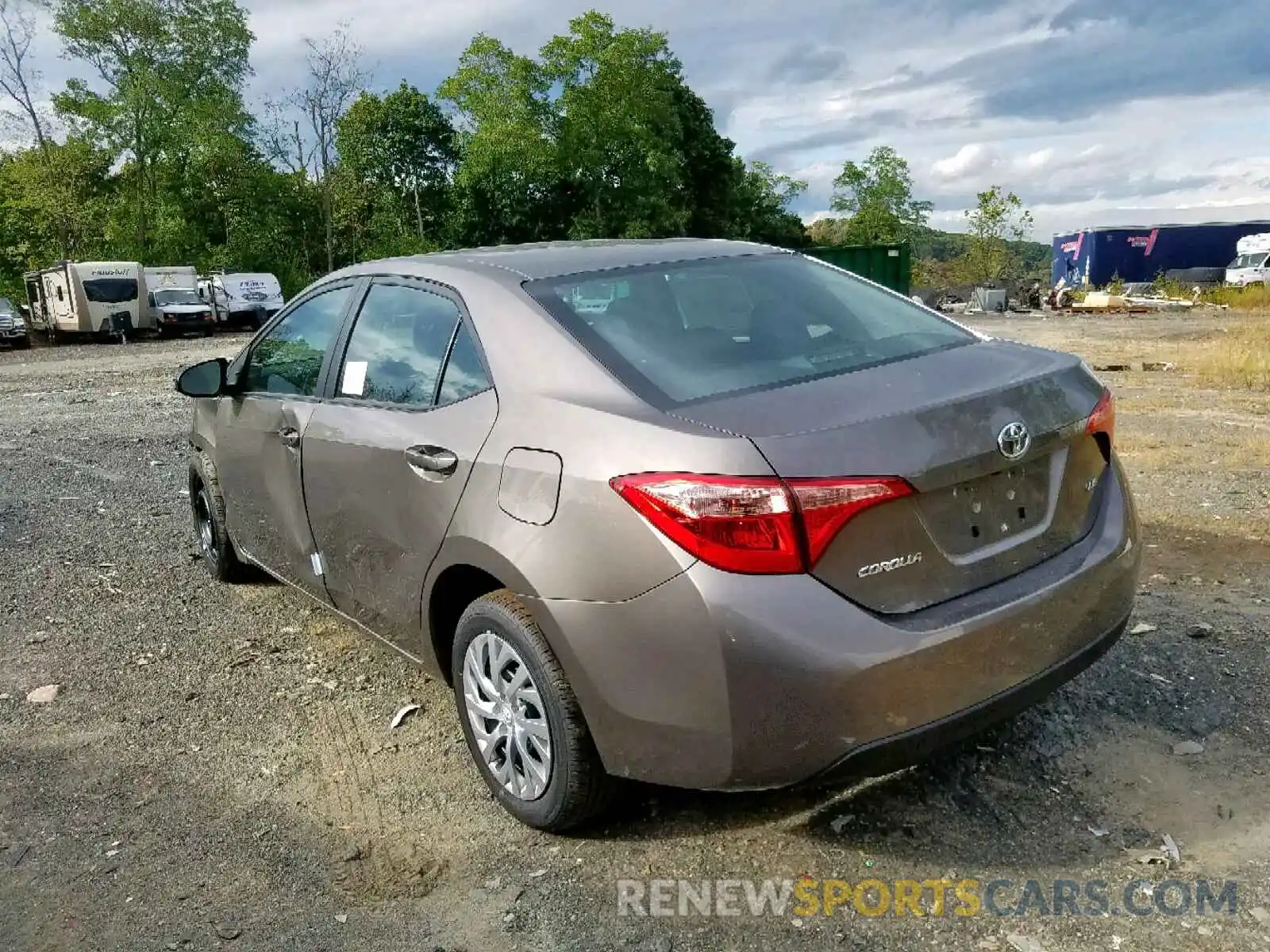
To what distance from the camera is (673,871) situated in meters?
2.84

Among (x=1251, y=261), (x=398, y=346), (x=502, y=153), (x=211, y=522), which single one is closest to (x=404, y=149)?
(x=502, y=153)

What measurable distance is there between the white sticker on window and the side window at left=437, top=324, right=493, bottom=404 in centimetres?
53

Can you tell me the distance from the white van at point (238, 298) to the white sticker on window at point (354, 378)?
32.3m

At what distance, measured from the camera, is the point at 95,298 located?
30.6m

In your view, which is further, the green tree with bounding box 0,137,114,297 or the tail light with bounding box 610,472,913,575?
the green tree with bounding box 0,137,114,297

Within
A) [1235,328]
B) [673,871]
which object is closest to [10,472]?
[673,871]

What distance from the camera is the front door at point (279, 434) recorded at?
4.02 m

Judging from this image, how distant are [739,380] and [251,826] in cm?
198

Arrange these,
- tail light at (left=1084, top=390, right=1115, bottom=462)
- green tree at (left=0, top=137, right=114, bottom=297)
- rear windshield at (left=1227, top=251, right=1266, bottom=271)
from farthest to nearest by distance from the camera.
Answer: green tree at (left=0, top=137, right=114, bottom=297) → rear windshield at (left=1227, top=251, right=1266, bottom=271) → tail light at (left=1084, top=390, right=1115, bottom=462)

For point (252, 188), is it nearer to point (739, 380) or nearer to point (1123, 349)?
point (1123, 349)

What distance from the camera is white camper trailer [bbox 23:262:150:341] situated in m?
30.5

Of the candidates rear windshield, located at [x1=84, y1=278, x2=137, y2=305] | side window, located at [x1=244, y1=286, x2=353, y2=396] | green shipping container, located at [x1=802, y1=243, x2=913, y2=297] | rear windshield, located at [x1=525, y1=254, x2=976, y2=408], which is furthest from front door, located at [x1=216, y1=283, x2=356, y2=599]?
rear windshield, located at [x1=84, y1=278, x2=137, y2=305]

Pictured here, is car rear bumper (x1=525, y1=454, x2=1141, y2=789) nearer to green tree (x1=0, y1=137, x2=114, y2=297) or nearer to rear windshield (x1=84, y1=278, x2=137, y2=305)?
rear windshield (x1=84, y1=278, x2=137, y2=305)

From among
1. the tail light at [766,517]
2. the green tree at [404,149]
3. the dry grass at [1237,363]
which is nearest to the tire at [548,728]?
the tail light at [766,517]
